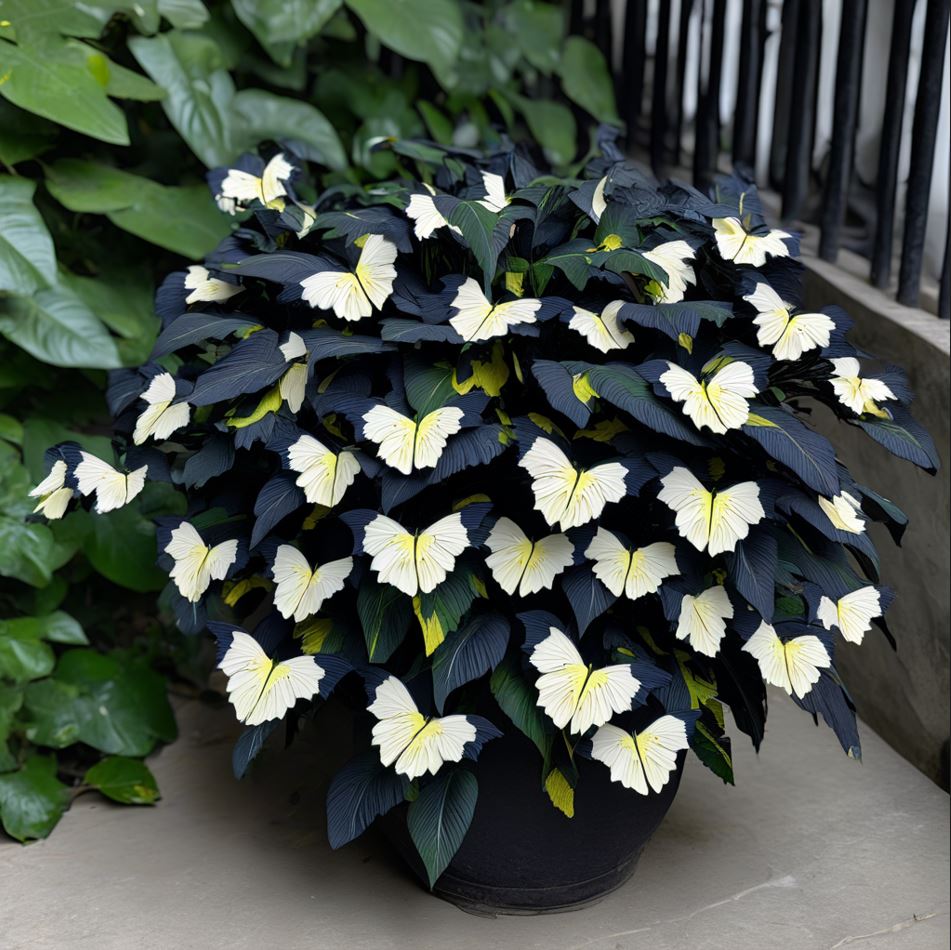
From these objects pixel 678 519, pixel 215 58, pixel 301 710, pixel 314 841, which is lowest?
pixel 314 841

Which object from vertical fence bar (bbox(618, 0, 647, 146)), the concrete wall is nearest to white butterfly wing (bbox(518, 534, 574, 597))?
the concrete wall

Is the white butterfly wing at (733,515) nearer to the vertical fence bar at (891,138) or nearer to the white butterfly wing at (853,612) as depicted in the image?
the white butterfly wing at (853,612)

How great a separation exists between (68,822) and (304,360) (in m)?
0.99

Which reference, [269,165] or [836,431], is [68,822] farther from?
[836,431]

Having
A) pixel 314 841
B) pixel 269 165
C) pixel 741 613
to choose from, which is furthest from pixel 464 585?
pixel 269 165

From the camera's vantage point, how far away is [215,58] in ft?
7.63

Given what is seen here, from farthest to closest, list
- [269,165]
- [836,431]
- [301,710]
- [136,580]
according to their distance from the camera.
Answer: [836,431], [136,580], [269,165], [301,710]

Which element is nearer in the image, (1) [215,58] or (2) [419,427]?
(2) [419,427]

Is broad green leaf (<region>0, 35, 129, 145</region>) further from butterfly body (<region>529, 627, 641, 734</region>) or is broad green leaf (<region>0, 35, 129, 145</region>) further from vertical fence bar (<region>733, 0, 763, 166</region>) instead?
vertical fence bar (<region>733, 0, 763, 166</region>)

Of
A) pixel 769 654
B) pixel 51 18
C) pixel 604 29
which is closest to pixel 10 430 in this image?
pixel 51 18

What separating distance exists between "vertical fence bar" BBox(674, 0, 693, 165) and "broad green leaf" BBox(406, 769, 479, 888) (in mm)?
1905

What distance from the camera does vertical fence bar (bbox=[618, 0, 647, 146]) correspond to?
2.93 m

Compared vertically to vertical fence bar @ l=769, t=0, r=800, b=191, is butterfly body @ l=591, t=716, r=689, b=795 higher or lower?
lower

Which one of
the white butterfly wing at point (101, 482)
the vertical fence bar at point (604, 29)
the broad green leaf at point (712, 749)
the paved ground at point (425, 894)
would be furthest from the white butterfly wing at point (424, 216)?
the vertical fence bar at point (604, 29)
